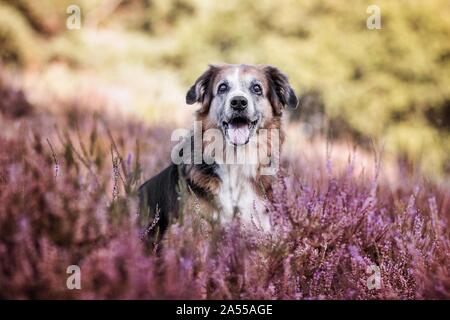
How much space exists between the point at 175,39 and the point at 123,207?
1543cm

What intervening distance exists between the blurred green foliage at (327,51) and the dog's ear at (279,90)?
669 cm

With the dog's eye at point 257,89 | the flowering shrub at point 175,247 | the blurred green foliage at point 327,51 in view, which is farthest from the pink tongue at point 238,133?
the blurred green foliage at point 327,51

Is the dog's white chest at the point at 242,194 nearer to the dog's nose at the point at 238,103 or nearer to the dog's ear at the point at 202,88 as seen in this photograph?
the dog's nose at the point at 238,103

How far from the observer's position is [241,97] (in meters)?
4.30

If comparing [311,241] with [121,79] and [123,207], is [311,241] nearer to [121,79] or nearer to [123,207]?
[123,207]

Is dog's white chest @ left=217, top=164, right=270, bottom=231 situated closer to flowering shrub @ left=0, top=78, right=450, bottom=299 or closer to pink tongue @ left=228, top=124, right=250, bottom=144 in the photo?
pink tongue @ left=228, top=124, right=250, bottom=144

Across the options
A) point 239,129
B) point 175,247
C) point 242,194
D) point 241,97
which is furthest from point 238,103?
point 175,247

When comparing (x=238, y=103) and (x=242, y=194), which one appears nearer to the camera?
(x=242, y=194)

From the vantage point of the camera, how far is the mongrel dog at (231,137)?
392 centimetres

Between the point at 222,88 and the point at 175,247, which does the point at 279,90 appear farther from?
the point at 175,247

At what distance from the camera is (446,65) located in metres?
13.5

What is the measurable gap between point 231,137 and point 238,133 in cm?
7

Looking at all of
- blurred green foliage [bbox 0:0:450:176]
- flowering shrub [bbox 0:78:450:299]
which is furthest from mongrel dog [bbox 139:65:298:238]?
blurred green foliage [bbox 0:0:450:176]

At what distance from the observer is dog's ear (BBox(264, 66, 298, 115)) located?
4719mm
